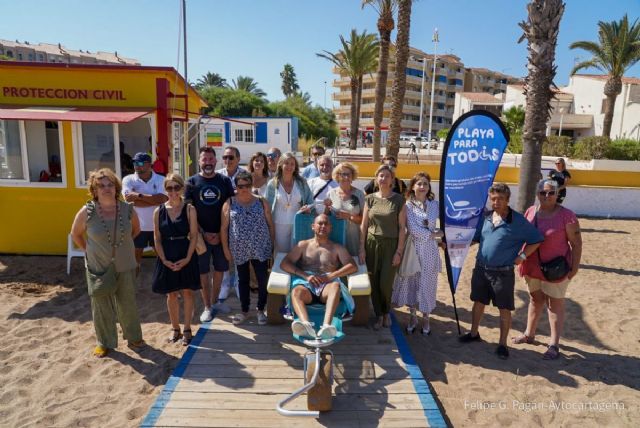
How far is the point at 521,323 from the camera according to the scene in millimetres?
5359

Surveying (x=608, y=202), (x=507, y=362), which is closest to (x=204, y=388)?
(x=507, y=362)

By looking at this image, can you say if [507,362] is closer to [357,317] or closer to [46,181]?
[357,317]

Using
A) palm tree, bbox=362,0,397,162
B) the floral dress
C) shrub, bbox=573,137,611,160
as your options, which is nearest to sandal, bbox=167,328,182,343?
the floral dress

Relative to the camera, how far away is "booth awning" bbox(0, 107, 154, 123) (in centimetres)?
593

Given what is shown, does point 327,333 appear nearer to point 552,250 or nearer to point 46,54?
point 552,250

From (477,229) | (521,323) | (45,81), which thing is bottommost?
(521,323)

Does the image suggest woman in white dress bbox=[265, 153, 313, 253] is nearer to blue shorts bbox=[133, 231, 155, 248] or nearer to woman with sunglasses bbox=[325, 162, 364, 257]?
woman with sunglasses bbox=[325, 162, 364, 257]

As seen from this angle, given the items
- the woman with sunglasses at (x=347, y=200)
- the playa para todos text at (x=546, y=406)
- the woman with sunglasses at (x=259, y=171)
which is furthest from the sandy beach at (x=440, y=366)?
the woman with sunglasses at (x=259, y=171)

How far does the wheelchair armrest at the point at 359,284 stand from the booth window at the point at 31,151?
561cm

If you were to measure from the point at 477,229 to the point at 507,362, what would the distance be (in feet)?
4.44

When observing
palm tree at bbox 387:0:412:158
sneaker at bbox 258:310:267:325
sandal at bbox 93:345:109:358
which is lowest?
sandal at bbox 93:345:109:358

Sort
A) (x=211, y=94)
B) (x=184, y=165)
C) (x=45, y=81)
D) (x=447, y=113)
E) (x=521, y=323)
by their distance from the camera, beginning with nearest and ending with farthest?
(x=521, y=323)
(x=45, y=81)
(x=184, y=165)
(x=211, y=94)
(x=447, y=113)

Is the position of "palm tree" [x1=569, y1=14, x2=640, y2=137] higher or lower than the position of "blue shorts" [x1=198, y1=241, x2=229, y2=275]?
higher

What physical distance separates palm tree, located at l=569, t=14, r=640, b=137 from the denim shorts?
76.1 feet
